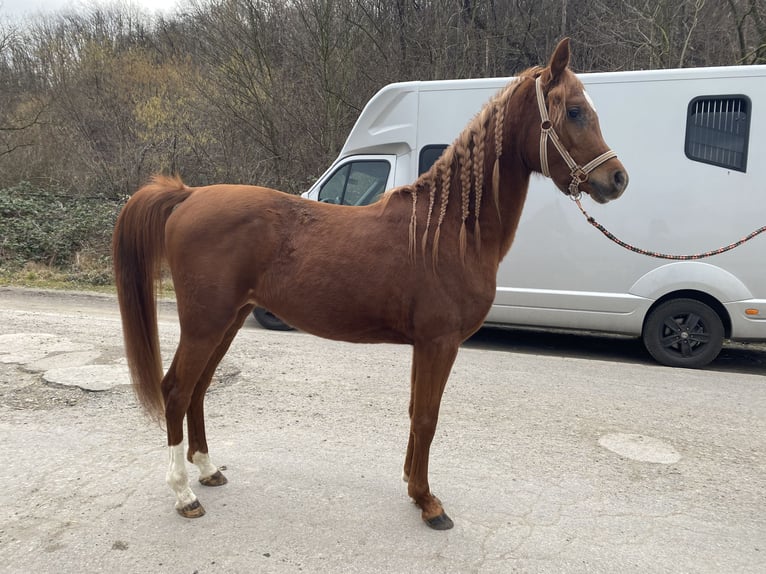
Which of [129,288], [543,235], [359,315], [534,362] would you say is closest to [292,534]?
[359,315]

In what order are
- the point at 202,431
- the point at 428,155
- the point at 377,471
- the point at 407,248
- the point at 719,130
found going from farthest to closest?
the point at 428,155 → the point at 719,130 → the point at 377,471 → the point at 202,431 → the point at 407,248

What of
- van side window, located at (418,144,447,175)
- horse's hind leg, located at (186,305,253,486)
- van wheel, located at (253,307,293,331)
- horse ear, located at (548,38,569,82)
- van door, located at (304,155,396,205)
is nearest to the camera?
horse ear, located at (548,38,569,82)

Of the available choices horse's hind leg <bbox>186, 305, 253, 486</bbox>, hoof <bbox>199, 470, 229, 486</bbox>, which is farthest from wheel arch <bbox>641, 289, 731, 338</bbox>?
hoof <bbox>199, 470, 229, 486</bbox>

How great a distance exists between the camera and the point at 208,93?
14594mm

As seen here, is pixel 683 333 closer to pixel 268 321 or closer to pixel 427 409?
pixel 427 409

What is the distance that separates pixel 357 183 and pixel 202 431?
4484 millimetres

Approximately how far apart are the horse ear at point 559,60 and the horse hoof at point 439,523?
2.09 metres

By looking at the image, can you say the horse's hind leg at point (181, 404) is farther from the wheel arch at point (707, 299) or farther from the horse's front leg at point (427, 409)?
the wheel arch at point (707, 299)

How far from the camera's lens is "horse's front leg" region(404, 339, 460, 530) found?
2320 millimetres

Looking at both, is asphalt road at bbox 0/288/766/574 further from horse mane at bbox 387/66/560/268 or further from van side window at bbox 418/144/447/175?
van side window at bbox 418/144/447/175

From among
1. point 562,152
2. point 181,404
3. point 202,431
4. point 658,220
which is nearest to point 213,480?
point 202,431

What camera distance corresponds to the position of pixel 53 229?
11602 mm

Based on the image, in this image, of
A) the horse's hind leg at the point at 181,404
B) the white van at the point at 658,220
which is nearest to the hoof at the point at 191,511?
the horse's hind leg at the point at 181,404

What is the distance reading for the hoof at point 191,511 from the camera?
241 cm
